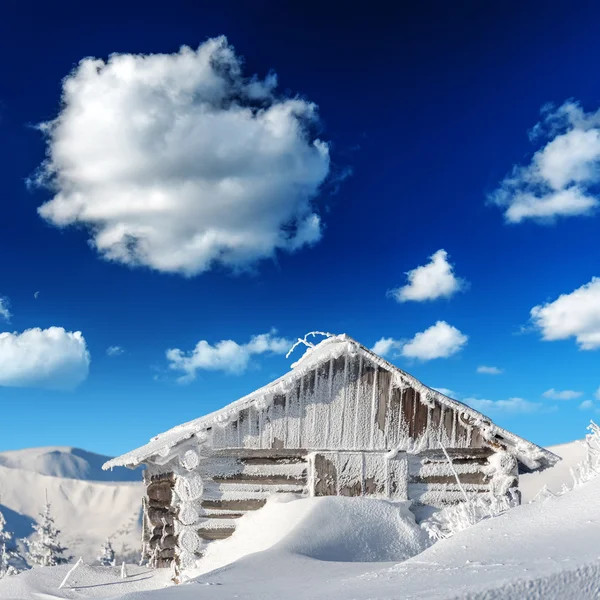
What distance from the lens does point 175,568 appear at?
13164mm

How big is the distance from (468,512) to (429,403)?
7067 millimetres

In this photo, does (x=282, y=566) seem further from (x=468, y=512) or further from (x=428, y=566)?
(x=428, y=566)

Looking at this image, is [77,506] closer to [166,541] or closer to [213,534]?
[166,541]

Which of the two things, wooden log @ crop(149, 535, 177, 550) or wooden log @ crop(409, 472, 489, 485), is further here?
wooden log @ crop(409, 472, 489, 485)

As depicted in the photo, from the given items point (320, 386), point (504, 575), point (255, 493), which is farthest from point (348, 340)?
point (504, 575)

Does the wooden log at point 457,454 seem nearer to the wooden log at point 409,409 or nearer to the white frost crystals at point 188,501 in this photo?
the wooden log at point 409,409

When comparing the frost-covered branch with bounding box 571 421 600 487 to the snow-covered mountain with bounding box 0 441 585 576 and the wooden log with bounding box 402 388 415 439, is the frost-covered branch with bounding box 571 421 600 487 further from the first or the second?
the snow-covered mountain with bounding box 0 441 585 576

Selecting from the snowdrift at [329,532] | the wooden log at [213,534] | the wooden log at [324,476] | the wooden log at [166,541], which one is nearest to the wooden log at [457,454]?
the snowdrift at [329,532]

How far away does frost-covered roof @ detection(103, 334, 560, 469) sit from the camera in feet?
42.8

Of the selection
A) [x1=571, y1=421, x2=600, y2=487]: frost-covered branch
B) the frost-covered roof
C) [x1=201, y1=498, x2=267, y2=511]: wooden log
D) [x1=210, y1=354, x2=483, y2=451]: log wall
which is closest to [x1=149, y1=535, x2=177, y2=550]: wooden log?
[x1=201, y1=498, x2=267, y2=511]: wooden log

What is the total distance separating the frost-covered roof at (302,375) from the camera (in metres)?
13.1

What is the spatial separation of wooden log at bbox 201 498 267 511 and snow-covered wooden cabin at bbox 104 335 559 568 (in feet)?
0.06

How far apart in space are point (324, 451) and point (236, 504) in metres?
2.02

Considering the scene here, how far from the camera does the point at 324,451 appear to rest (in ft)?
45.2
